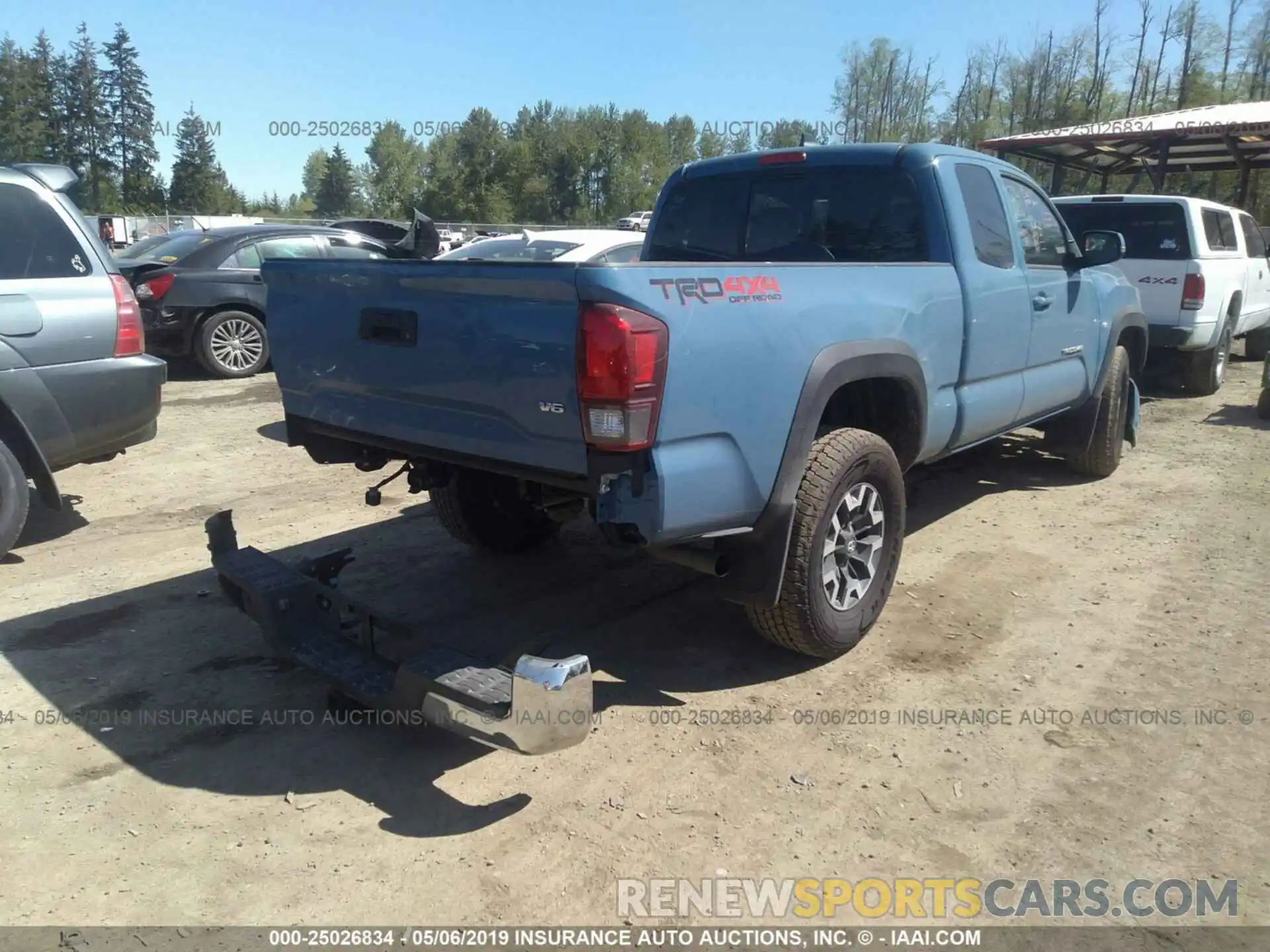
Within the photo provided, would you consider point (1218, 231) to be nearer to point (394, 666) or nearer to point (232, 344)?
point (394, 666)

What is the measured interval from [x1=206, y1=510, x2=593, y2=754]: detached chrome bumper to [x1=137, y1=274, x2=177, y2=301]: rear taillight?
7.05 metres

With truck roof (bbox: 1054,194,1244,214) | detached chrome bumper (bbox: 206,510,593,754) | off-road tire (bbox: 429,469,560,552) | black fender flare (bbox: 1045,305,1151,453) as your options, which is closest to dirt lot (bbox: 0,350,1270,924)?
off-road tire (bbox: 429,469,560,552)

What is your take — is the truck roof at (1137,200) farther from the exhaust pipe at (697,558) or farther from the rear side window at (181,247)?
the rear side window at (181,247)

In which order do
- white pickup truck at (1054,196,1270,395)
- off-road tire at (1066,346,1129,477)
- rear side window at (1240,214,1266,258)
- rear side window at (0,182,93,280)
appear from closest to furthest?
rear side window at (0,182,93,280) < off-road tire at (1066,346,1129,477) < white pickup truck at (1054,196,1270,395) < rear side window at (1240,214,1266,258)

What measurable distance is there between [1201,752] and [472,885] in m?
2.58

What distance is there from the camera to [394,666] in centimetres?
327

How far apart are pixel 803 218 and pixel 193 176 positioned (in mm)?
65356

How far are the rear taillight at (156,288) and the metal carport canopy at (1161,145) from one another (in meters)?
16.8

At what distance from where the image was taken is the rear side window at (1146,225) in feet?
31.6

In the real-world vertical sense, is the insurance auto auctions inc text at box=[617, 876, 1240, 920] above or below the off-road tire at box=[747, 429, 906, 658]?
below

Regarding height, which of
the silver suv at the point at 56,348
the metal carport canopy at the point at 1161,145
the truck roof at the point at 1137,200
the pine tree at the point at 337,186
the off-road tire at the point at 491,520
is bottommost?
the off-road tire at the point at 491,520

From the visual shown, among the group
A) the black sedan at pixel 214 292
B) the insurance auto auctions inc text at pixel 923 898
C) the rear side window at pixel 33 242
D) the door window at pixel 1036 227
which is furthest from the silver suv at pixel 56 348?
the door window at pixel 1036 227

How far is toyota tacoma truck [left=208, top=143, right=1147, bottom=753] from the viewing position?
9.53 ft

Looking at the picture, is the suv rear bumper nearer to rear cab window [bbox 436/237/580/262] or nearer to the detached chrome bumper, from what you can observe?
the detached chrome bumper
